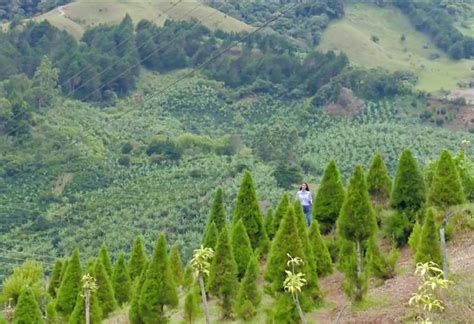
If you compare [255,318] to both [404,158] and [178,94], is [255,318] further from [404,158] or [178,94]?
[178,94]

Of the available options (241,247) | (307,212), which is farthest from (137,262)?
(307,212)

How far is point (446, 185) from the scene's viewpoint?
16688 millimetres

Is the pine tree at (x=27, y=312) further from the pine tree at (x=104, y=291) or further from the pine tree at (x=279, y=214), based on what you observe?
the pine tree at (x=279, y=214)

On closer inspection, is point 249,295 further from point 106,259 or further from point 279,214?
point 106,259

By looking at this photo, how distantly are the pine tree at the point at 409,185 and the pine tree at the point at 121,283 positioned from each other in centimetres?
736

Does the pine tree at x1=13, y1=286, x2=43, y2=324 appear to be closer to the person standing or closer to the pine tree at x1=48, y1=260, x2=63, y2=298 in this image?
the pine tree at x1=48, y1=260, x2=63, y2=298

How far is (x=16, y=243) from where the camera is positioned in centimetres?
4812

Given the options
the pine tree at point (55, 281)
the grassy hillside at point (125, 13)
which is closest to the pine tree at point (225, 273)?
the pine tree at point (55, 281)

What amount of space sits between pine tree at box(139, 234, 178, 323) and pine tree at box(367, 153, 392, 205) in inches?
234

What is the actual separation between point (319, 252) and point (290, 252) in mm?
2827

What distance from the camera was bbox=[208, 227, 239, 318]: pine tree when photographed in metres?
17.2

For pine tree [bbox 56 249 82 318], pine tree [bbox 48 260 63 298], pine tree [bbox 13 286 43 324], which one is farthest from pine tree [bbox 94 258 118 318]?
pine tree [bbox 48 260 63 298]

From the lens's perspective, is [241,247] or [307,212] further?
[307,212]

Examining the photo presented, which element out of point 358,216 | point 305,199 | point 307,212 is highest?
point 358,216
